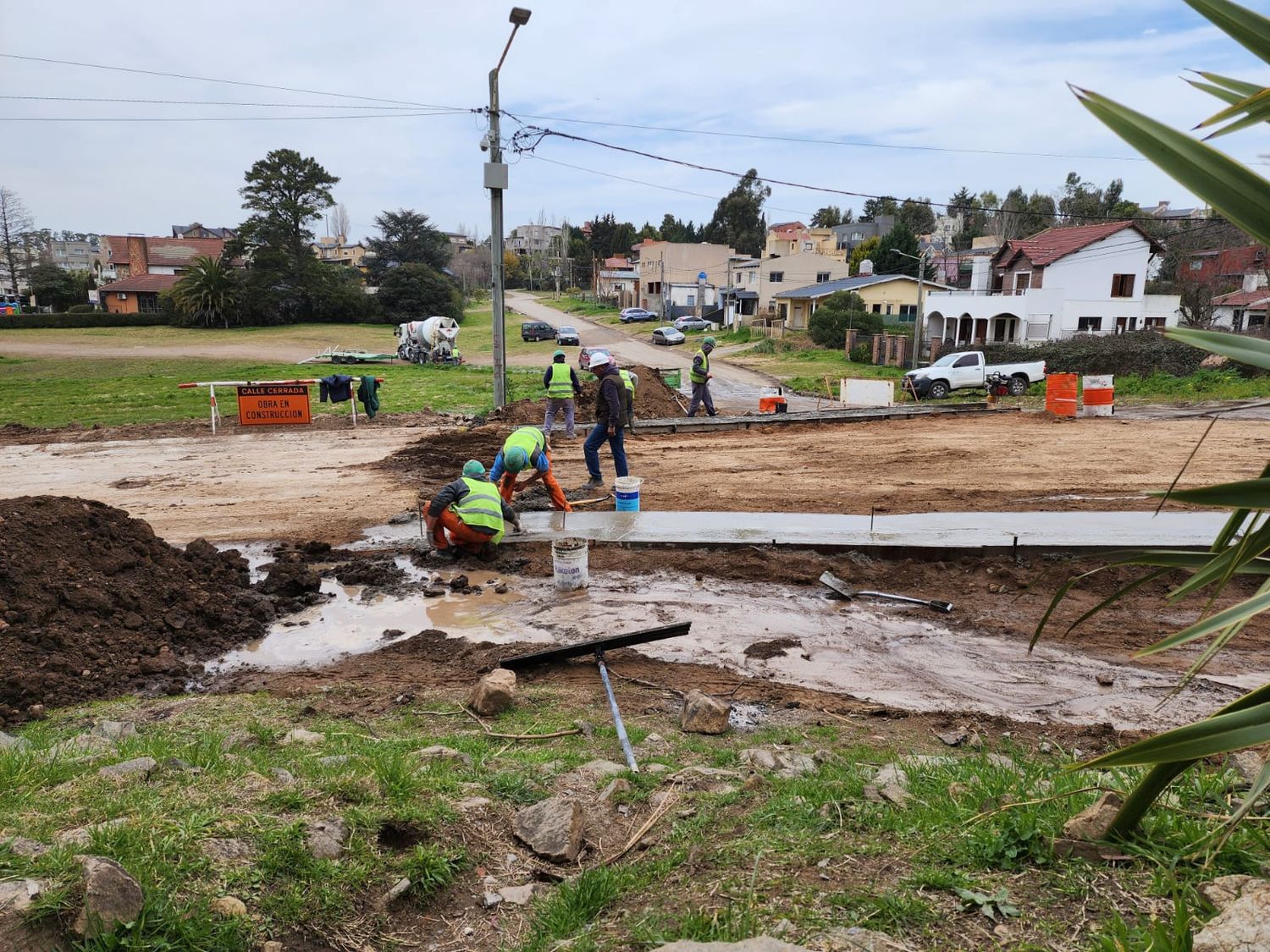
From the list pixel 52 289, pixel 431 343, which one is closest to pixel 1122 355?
pixel 431 343

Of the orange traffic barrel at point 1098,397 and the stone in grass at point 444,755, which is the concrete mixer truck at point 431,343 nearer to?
the orange traffic barrel at point 1098,397

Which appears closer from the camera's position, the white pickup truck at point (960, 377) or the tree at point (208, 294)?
the white pickup truck at point (960, 377)

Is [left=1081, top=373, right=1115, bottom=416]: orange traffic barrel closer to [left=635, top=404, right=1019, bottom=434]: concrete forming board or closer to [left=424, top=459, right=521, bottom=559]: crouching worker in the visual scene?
[left=635, top=404, right=1019, bottom=434]: concrete forming board

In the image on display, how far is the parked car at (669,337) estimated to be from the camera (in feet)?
170

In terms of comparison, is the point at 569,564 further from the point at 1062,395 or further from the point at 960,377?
the point at 960,377

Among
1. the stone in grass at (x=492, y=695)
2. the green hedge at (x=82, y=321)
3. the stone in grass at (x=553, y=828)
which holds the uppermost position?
the green hedge at (x=82, y=321)

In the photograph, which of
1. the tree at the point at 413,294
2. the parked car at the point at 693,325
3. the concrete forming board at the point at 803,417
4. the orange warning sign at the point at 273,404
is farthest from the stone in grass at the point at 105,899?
the tree at the point at 413,294

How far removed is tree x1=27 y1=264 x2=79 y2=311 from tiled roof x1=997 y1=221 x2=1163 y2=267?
2968 inches

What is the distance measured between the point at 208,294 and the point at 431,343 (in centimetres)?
2741

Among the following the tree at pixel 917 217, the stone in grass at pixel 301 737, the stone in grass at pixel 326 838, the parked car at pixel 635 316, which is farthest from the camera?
the tree at pixel 917 217

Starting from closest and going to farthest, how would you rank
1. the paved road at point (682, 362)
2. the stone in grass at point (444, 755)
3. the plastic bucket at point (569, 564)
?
the stone in grass at point (444, 755), the plastic bucket at point (569, 564), the paved road at point (682, 362)

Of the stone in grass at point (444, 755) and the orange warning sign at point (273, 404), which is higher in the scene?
the orange warning sign at point (273, 404)

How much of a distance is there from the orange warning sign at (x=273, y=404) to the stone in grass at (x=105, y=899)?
61.1 ft

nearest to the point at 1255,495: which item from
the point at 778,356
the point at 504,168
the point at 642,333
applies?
the point at 504,168
